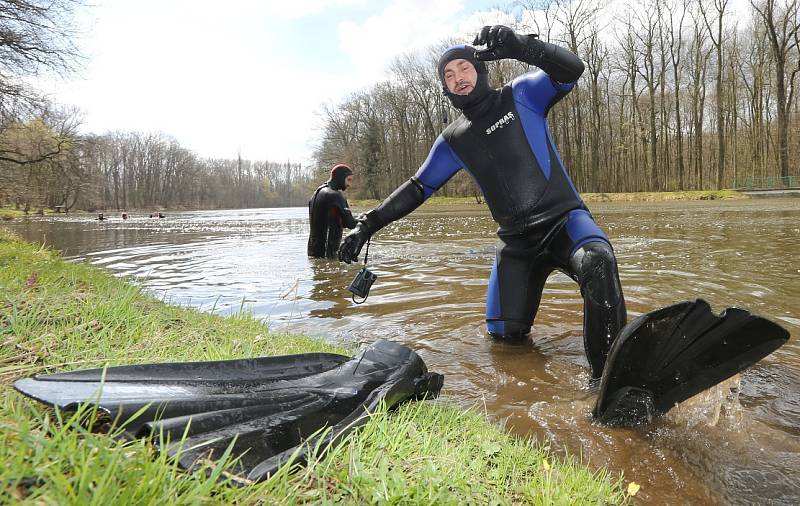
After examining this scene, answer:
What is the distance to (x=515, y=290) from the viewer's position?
11.0ft

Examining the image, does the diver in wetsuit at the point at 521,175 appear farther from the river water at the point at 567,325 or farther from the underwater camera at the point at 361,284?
the river water at the point at 567,325

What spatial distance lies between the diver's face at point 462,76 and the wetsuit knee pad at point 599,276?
143 centimetres

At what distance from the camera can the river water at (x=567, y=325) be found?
6.19ft

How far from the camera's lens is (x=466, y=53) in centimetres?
326

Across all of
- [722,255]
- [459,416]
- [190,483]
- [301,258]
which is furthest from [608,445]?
[301,258]

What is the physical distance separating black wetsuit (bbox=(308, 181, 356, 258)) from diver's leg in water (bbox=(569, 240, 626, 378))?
558cm

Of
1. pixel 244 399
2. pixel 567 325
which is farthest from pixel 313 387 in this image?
pixel 567 325

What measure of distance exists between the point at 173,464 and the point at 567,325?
3566 mm

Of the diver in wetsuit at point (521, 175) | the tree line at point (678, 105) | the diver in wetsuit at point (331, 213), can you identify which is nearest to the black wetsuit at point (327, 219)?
the diver in wetsuit at point (331, 213)

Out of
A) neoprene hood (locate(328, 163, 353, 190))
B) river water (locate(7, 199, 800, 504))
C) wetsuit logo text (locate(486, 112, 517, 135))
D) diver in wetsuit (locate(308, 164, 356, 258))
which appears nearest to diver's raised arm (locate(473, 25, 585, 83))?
wetsuit logo text (locate(486, 112, 517, 135))

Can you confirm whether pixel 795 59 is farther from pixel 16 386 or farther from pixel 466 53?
pixel 16 386

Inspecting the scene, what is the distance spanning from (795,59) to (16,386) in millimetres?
41499

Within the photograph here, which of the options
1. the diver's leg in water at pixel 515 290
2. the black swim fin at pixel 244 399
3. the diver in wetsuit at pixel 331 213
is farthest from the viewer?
the diver in wetsuit at pixel 331 213

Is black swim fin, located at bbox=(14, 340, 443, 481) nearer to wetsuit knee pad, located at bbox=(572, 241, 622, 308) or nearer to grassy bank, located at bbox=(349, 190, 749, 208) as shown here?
wetsuit knee pad, located at bbox=(572, 241, 622, 308)
